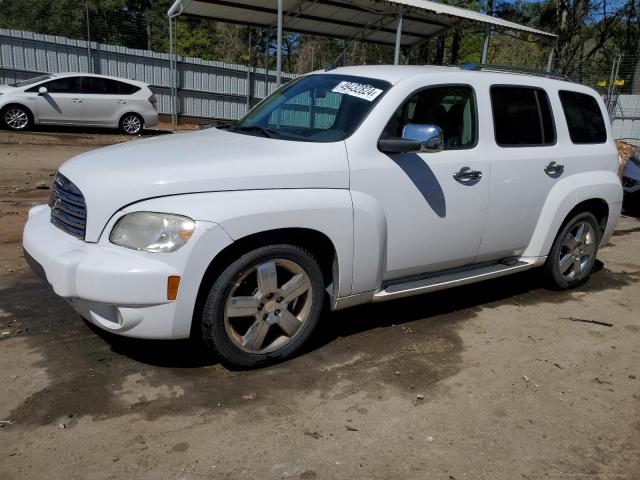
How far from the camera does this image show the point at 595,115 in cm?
514

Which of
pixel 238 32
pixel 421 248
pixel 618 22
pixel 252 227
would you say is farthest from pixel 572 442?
pixel 238 32

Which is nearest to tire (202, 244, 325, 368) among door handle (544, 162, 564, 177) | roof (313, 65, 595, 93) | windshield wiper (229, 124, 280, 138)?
windshield wiper (229, 124, 280, 138)

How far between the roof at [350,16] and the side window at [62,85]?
13.7ft

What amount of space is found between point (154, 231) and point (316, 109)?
5.50ft

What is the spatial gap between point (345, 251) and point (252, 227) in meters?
0.67

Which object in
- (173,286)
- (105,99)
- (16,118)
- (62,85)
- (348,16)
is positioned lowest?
(16,118)

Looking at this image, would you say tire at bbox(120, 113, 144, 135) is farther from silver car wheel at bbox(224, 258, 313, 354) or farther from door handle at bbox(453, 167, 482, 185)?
silver car wheel at bbox(224, 258, 313, 354)

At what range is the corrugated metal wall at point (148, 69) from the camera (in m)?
17.7

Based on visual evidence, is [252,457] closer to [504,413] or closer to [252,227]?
[252,227]

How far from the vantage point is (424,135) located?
3598 millimetres

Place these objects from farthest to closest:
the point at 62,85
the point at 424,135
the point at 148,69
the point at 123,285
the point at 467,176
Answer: the point at 148,69
the point at 62,85
the point at 467,176
the point at 424,135
the point at 123,285

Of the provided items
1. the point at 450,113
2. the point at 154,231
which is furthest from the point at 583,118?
the point at 154,231

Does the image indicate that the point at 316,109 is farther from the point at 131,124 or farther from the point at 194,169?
the point at 131,124

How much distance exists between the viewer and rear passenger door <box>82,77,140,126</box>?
14789mm
